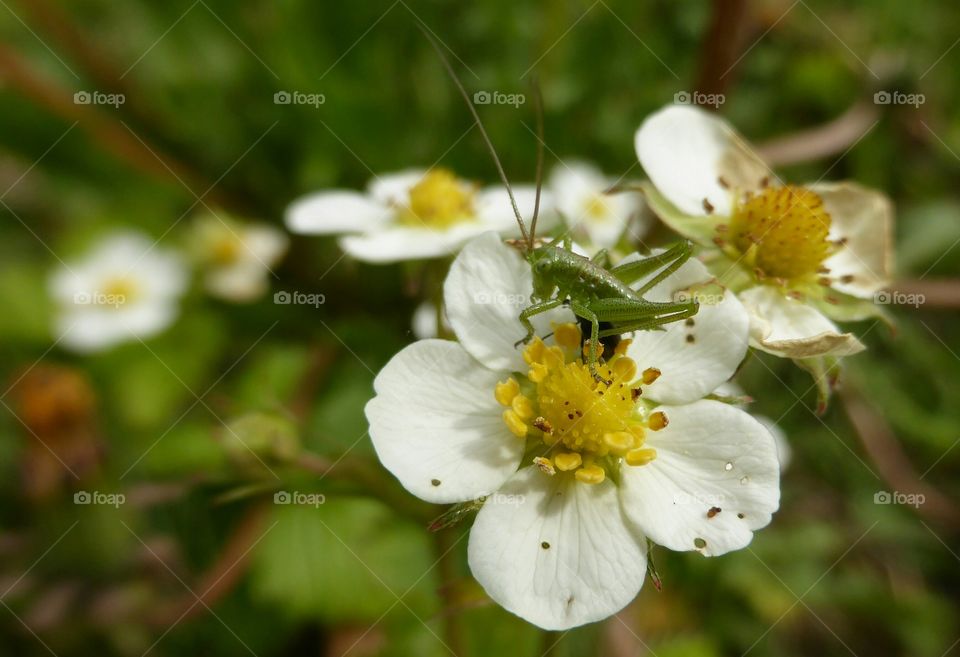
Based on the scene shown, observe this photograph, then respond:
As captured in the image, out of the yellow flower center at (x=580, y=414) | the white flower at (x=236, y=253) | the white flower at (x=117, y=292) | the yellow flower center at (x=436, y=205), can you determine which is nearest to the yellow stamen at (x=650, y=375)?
the yellow flower center at (x=580, y=414)

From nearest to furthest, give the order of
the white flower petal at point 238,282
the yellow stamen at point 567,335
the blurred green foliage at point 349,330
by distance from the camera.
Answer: the yellow stamen at point 567,335
the blurred green foliage at point 349,330
the white flower petal at point 238,282

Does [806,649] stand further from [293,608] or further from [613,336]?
[613,336]

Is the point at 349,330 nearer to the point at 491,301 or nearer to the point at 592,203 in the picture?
the point at 592,203

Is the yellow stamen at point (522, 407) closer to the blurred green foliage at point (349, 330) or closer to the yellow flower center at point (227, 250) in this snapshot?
the blurred green foliage at point (349, 330)

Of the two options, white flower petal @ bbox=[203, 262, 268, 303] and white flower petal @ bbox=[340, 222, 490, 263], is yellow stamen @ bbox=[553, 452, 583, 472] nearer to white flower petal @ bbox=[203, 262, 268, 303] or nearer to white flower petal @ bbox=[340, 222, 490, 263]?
white flower petal @ bbox=[340, 222, 490, 263]

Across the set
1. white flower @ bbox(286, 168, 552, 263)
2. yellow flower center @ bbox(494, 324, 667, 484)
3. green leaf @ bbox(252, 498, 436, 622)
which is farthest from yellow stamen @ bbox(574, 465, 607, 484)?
green leaf @ bbox(252, 498, 436, 622)

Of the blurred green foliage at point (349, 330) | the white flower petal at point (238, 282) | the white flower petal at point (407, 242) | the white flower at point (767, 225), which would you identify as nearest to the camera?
the white flower at point (767, 225)

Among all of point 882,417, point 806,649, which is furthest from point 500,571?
point 882,417

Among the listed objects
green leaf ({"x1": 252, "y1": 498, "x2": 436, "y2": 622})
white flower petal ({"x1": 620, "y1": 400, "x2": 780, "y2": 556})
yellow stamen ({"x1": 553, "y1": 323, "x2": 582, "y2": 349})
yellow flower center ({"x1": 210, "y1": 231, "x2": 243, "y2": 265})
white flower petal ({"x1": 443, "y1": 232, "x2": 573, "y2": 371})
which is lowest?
green leaf ({"x1": 252, "y1": 498, "x2": 436, "y2": 622})
